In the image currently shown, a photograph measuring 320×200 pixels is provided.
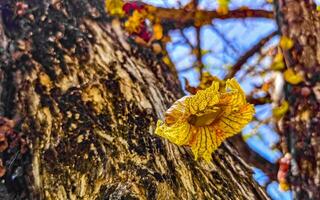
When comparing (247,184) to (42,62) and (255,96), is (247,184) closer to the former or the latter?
(42,62)

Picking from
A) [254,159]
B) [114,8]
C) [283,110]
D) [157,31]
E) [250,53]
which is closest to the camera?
[283,110]

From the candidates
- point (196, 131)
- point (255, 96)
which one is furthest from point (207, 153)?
point (255, 96)

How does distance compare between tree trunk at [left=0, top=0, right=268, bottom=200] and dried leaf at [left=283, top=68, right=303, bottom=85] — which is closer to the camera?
tree trunk at [left=0, top=0, right=268, bottom=200]

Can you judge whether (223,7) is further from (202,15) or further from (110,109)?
(110,109)

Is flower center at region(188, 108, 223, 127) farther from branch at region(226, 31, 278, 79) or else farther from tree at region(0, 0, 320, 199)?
branch at region(226, 31, 278, 79)

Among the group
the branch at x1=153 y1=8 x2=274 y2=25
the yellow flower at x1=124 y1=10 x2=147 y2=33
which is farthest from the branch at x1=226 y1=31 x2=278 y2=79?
the yellow flower at x1=124 y1=10 x2=147 y2=33

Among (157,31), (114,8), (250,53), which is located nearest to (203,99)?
(114,8)
